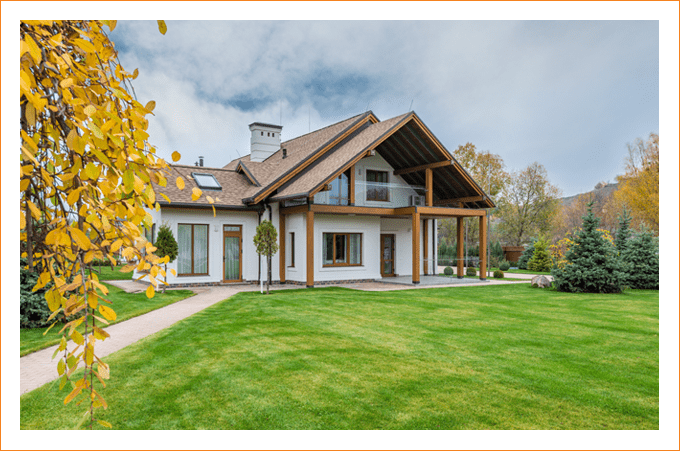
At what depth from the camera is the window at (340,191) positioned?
17.4 metres

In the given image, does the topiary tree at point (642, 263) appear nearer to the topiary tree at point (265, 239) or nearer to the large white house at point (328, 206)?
the large white house at point (328, 206)

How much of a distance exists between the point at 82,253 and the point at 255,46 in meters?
2.56

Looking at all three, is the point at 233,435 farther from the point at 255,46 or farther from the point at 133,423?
the point at 255,46

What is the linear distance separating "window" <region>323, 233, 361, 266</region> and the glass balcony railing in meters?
1.47

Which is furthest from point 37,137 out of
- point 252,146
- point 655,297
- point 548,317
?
point 252,146

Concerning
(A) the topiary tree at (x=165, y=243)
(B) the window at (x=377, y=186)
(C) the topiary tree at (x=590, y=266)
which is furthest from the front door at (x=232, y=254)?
(C) the topiary tree at (x=590, y=266)

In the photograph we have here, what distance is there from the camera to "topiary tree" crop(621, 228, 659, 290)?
17062 millimetres

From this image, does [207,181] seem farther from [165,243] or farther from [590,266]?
[590,266]

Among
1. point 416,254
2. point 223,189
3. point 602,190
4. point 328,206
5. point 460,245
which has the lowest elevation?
point 416,254

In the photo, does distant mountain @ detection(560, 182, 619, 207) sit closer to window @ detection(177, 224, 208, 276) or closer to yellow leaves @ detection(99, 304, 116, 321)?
window @ detection(177, 224, 208, 276)

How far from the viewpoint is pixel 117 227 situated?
6.30 ft

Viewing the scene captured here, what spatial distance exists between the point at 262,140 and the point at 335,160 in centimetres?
705

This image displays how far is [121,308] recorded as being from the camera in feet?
37.1

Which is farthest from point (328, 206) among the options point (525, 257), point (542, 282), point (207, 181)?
point (525, 257)
